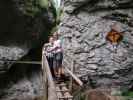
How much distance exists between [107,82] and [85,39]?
117cm

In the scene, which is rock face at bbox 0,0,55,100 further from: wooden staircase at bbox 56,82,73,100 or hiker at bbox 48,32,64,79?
wooden staircase at bbox 56,82,73,100

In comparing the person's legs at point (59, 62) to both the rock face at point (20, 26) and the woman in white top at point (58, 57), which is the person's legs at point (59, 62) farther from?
the rock face at point (20, 26)

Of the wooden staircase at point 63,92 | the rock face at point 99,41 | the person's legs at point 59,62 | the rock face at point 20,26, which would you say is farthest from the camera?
the rock face at point 20,26

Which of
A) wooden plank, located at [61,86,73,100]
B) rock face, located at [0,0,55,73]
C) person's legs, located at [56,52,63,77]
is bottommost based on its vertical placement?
wooden plank, located at [61,86,73,100]

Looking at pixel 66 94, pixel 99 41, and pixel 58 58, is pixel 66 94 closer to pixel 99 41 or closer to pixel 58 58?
pixel 58 58

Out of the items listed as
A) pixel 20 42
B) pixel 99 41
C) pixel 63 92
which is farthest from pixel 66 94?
pixel 20 42

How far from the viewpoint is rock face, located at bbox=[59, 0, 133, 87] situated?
6762 millimetres

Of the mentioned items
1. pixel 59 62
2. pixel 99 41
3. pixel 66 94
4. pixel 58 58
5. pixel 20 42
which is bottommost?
pixel 66 94

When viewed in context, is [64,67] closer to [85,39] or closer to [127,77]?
[85,39]

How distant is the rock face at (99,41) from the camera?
6.76 metres

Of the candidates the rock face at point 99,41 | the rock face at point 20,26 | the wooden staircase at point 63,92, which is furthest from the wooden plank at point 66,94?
the rock face at point 20,26

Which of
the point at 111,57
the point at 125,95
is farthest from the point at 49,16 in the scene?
the point at 125,95

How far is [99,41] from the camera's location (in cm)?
681

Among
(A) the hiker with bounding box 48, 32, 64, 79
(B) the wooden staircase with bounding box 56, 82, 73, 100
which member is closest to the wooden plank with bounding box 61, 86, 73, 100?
(B) the wooden staircase with bounding box 56, 82, 73, 100
